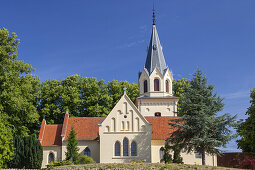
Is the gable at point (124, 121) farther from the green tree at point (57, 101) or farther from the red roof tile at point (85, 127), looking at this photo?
the green tree at point (57, 101)

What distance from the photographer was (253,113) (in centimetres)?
3038

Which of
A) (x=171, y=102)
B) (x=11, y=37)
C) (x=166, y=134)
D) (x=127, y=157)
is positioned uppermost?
(x=11, y=37)

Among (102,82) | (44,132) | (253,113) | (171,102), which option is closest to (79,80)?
(102,82)

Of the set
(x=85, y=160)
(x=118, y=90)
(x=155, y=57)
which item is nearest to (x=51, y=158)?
(x=85, y=160)

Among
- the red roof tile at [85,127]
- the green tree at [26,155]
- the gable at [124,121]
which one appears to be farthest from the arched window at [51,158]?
the gable at [124,121]

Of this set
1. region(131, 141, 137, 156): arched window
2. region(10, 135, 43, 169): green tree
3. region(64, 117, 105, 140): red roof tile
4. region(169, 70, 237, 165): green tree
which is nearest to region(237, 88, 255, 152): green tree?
region(169, 70, 237, 165): green tree

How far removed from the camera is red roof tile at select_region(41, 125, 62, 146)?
130 feet

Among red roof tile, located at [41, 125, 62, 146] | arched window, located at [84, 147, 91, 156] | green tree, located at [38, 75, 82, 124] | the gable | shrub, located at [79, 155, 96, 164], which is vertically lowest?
shrub, located at [79, 155, 96, 164]

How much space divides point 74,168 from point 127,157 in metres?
10.7

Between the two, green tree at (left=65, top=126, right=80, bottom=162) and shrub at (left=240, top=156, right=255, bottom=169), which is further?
green tree at (left=65, top=126, right=80, bottom=162)

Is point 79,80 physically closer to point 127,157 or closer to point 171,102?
point 171,102

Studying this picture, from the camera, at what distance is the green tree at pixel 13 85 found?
33219 millimetres

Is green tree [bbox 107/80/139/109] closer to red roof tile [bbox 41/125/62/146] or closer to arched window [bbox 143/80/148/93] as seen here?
arched window [bbox 143/80/148/93]

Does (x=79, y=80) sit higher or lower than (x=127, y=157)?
higher
